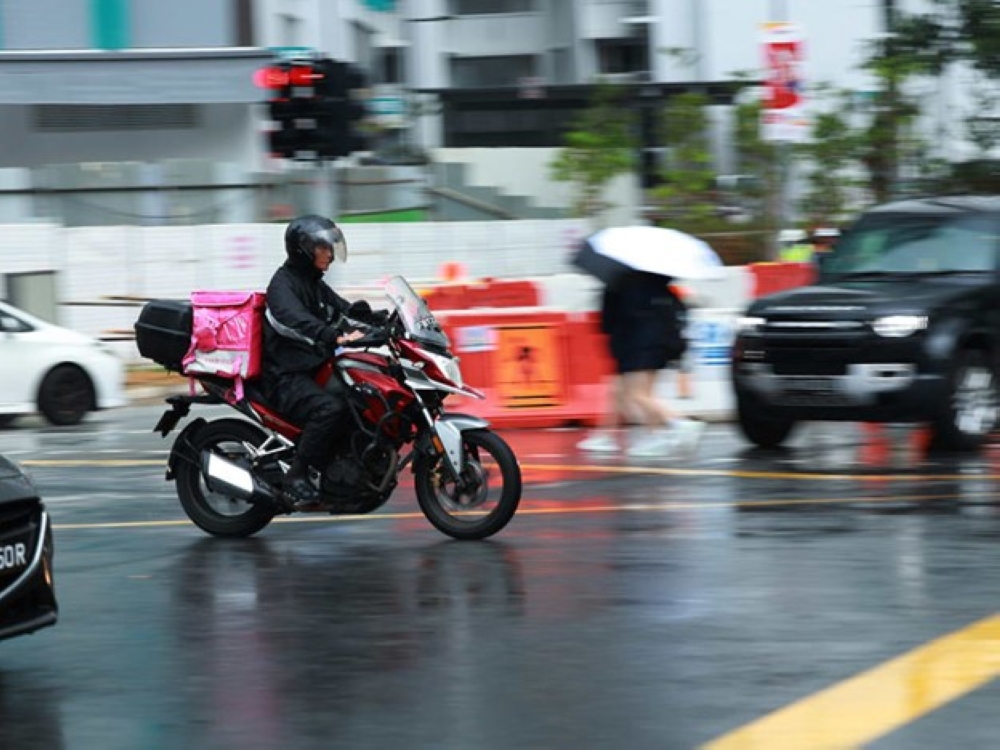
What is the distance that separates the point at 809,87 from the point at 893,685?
31497mm

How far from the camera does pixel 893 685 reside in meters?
6.90

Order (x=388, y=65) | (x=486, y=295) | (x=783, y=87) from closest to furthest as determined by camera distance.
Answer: (x=783, y=87), (x=486, y=295), (x=388, y=65)

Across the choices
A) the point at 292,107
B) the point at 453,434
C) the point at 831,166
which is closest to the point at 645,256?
the point at 453,434

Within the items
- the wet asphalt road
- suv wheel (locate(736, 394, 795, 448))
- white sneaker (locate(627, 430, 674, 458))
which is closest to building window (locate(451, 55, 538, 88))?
white sneaker (locate(627, 430, 674, 458))

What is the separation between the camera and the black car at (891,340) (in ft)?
45.7

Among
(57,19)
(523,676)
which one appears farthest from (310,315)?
(57,19)

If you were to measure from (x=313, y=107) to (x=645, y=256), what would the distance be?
13.4 m

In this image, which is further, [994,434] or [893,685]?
[994,434]

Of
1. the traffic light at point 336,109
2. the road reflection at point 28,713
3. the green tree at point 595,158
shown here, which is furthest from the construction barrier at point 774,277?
the green tree at point 595,158

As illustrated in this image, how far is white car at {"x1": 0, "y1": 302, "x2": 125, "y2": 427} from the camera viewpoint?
20.2 metres

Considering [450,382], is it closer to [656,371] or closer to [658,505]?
[658,505]

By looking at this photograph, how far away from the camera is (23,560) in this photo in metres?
7.13

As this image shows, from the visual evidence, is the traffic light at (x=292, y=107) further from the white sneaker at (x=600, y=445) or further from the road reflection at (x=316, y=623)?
the road reflection at (x=316, y=623)

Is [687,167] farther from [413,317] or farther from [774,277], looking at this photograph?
[413,317]
